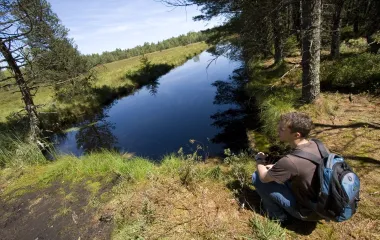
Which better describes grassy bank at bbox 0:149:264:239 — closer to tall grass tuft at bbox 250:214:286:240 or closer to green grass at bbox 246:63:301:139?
tall grass tuft at bbox 250:214:286:240

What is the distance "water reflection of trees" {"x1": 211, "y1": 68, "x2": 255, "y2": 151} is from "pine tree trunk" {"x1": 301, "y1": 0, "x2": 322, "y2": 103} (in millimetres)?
2502

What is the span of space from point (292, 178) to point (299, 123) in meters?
0.61

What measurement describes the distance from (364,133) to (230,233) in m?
4.15

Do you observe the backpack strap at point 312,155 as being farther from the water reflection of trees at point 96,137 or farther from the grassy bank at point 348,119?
the water reflection of trees at point 96,137

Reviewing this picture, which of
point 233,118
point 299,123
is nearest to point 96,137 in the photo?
point 233,118

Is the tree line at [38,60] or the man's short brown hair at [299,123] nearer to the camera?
the man's short brown hair at [299,123]

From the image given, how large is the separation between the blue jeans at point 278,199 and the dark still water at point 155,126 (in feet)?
14.5

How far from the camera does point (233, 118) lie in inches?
391

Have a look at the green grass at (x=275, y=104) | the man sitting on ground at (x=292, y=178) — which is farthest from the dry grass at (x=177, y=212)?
the green grass at (x=275, y=104)

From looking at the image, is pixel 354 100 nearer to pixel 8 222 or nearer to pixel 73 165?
pixel 73 165

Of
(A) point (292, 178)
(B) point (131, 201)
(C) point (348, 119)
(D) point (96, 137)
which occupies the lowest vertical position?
(D) point (96, 137)

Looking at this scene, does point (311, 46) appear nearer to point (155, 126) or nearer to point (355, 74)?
point (355, 74)

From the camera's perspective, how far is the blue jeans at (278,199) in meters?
2.61

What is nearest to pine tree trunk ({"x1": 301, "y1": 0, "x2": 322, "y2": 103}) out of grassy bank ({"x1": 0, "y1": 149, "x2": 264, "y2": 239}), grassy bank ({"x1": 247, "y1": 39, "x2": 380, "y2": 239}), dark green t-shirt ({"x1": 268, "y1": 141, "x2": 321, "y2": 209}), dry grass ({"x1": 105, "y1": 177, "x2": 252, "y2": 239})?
grassy bank ({"x1": 247, "y1": 39, "x2": 380, "y2": 239})
